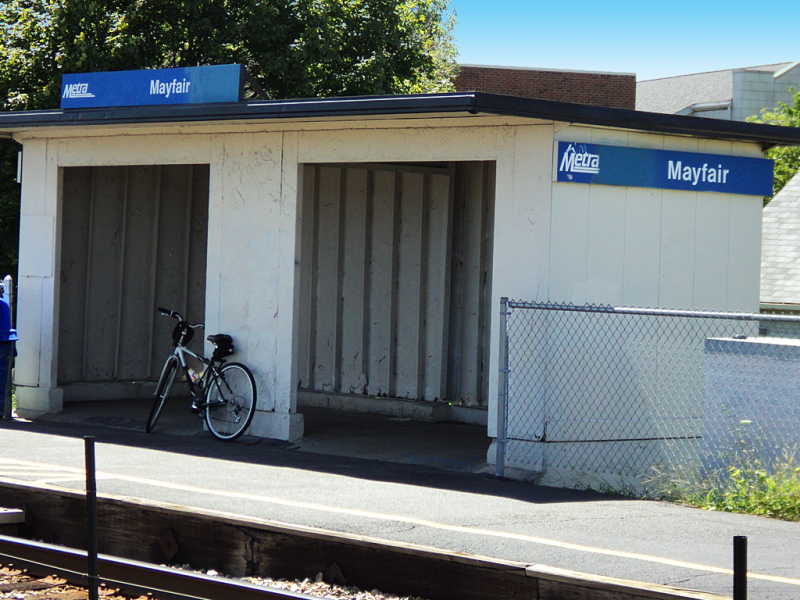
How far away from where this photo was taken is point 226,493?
7.97 metres

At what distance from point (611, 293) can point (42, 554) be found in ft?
17.9

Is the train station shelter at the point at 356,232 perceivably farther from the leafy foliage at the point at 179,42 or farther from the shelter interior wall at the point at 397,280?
the leafy foliage at the point at 179,42

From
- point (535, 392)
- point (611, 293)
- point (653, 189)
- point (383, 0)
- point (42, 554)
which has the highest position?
point (383, 0)

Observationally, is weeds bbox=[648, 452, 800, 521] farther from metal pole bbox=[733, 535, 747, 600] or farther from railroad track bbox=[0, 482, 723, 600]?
metal pole bbox=[733, 535, 747, 600]

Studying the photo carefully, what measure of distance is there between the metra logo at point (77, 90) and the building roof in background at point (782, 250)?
1157 centimetres

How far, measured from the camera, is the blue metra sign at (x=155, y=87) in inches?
423

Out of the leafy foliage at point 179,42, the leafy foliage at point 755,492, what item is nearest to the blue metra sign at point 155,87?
the leafy foliage at point 755,492

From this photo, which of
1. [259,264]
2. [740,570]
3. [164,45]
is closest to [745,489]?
[740,570]

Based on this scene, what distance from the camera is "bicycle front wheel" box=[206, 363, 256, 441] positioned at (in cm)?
1123

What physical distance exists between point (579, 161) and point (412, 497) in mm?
3396

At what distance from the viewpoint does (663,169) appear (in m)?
9.98

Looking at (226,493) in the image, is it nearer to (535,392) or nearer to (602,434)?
(535,392)

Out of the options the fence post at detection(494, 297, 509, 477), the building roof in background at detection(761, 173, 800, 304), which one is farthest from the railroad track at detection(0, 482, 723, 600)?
the building roof in background at detection(761, 173, 800, 304)

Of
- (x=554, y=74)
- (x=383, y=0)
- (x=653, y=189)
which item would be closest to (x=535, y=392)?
(x=653, y=189)
